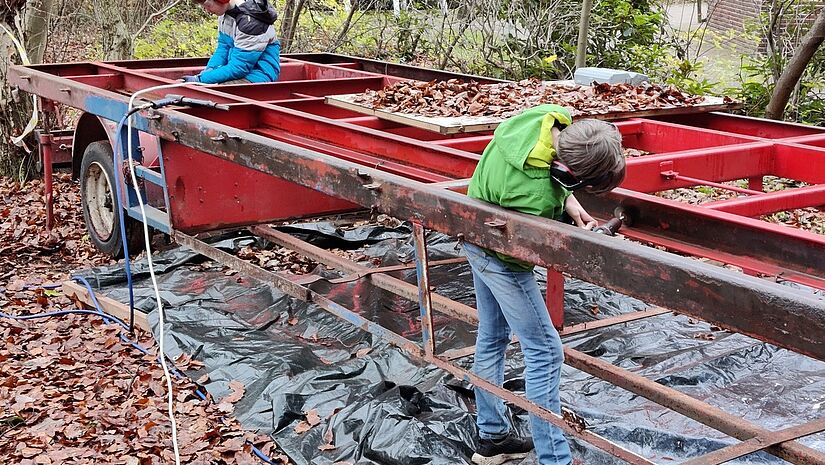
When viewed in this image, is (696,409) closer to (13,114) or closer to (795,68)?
(795,68)

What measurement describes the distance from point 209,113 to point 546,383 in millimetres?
2574

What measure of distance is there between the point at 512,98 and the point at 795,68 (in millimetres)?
4582

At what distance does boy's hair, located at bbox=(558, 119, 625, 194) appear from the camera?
9.87 ft

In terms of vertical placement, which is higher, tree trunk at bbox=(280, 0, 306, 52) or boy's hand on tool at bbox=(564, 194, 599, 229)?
tree trunk at bbox=(280, 0, 306, 52)

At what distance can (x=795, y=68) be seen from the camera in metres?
8.60

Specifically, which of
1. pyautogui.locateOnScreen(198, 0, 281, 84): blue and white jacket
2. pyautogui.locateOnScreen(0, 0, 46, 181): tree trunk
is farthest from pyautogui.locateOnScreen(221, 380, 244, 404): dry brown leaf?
pyautogui.locateOnScreen(0, 0, 46, 181): tree trunk

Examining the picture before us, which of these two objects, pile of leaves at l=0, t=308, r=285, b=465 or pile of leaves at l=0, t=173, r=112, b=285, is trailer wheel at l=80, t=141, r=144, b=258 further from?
pile of leaves at l=0, t=308, r=285, b=465

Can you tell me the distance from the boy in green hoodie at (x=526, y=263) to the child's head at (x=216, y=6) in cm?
363

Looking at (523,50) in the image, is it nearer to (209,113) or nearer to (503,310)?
(209,113)

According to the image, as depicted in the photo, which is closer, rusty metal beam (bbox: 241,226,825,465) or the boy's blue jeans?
rusty metal beam (bbox: 241,226,825,465)

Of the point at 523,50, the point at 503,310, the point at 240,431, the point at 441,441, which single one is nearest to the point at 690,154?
the point at 503,310

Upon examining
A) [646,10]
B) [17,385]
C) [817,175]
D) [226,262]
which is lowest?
[17,385]

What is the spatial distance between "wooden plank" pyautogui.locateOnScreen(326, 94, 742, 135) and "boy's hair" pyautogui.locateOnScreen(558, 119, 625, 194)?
4.82 feet

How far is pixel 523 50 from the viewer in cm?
1126
